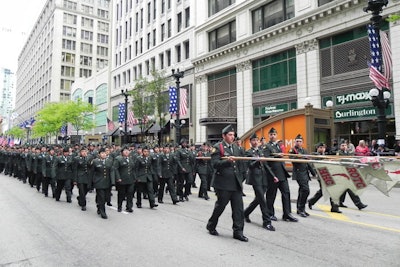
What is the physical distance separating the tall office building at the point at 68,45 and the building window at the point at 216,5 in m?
50.3

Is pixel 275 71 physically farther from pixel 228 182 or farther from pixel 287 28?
pixel 228 182

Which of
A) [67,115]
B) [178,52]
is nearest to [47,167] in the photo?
[178,52]

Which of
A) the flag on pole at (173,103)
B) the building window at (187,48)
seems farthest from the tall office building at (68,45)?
the flag on pole at (173,103)

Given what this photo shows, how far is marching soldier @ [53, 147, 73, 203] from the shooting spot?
11.2 m

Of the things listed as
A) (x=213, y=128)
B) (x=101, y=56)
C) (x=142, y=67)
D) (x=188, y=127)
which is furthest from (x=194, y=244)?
(x=101, y=56)

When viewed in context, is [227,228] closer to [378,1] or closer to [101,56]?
[378,1]

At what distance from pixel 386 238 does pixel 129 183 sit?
20.7ft

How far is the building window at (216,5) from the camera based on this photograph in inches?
1225

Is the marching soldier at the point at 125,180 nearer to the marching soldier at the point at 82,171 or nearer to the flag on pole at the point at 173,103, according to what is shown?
the marching soldier at the point at 82,171

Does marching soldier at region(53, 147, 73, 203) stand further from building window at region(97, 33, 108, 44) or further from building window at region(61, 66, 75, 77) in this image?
building window at region(97, 33, 108, 44)

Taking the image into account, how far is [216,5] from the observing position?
32.5 m

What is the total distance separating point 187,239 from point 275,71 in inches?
857

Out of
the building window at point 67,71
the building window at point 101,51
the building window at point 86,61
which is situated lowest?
the building window at point 67,71

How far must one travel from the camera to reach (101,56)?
90.1 metres
